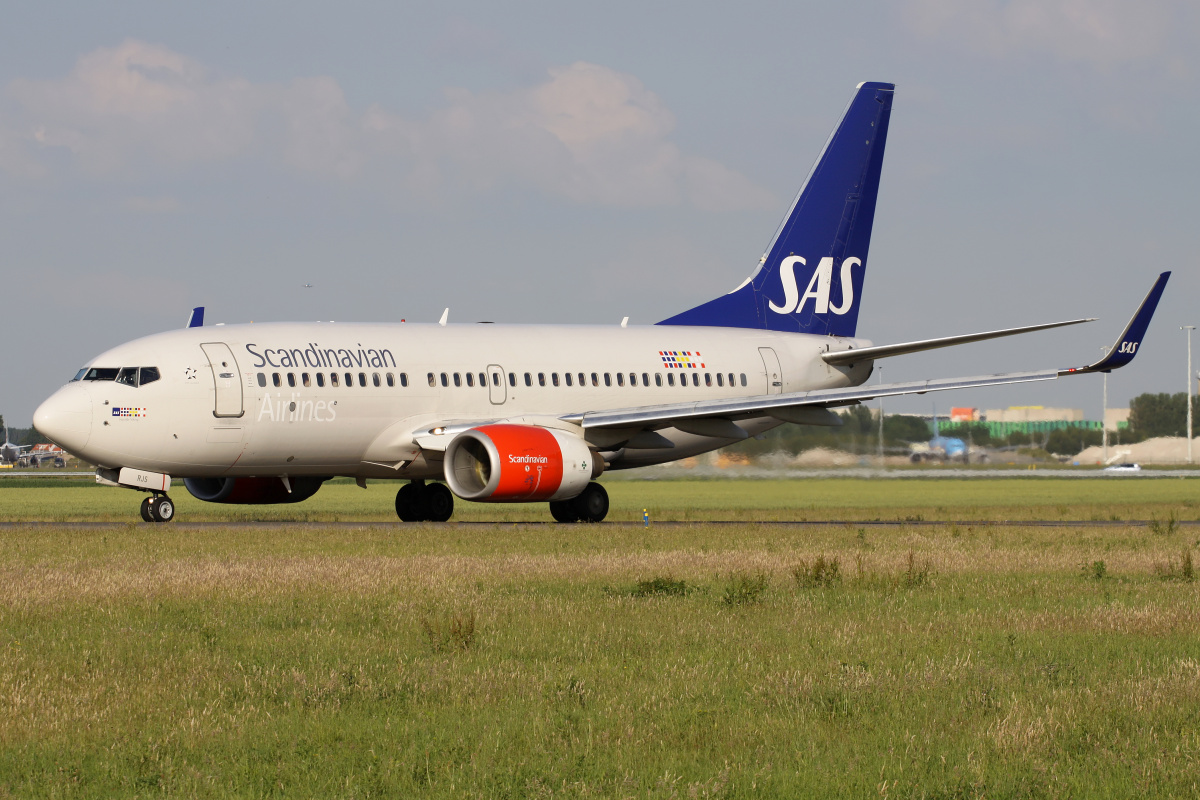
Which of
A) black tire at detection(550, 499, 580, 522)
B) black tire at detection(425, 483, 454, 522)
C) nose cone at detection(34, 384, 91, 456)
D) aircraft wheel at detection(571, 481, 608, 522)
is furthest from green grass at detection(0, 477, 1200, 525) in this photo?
nose cone at detection(34, 384, 91, 456)

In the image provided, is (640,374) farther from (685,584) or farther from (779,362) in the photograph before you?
(685,584)

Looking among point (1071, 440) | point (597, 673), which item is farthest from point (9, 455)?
point (597, 673)

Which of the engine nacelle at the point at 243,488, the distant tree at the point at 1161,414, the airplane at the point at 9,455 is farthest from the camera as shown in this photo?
the airplane at the point at 9,455

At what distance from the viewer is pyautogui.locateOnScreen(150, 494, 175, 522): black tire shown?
26.6 m

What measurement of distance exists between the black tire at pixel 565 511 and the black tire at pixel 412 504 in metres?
2.79

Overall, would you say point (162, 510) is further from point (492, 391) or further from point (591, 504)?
point (591, 504)

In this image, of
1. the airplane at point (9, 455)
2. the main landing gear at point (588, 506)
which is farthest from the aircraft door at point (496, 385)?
the airplane at point (9, 455)

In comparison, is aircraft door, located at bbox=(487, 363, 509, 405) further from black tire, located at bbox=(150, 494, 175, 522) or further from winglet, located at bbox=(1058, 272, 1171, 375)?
winglet, located at bbox=(1058, 272, 1171, 375)

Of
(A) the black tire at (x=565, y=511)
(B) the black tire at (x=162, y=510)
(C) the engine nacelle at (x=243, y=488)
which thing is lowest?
(A) the black tire at (x=565, y=511)

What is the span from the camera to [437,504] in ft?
101

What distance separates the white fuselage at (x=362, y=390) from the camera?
25.5m

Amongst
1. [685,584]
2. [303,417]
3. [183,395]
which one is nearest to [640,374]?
[303,417]

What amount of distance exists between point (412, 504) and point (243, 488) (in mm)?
3443

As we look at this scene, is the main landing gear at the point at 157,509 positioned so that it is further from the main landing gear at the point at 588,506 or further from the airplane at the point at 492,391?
the main landing gear at the point at 588,506
